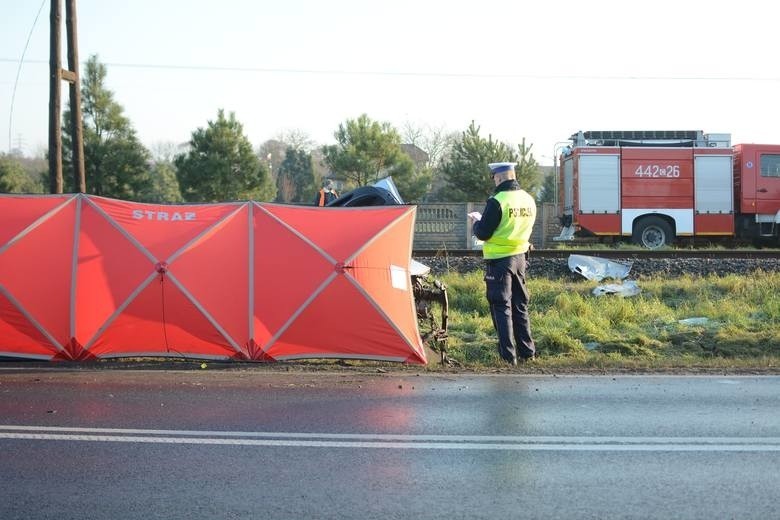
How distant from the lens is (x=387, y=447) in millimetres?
5336

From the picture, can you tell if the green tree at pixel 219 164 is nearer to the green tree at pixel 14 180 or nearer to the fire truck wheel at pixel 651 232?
the green tree at pixel 14 180

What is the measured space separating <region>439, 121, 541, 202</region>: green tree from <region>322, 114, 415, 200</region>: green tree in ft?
6.50

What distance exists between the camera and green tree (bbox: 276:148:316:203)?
197 ft

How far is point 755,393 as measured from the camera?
7.07 meters

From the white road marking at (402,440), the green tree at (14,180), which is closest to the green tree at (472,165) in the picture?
the green tree at (14,180)

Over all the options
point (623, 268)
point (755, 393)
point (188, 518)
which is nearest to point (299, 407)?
point (188, 518)

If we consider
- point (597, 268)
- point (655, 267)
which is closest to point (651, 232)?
point (655, 267)

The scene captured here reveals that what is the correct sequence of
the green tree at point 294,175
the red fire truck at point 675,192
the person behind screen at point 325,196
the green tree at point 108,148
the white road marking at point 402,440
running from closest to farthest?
the white road marking at point 402,440
the person behind screen at point 325,196
the red fire truck at point 675,192
the green tree at point 108,148
the green tree at point 294,175

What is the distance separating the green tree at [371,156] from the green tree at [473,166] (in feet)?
6.50

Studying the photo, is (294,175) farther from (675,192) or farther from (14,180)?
(675,192)

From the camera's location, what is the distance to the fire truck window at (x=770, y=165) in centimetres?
2303

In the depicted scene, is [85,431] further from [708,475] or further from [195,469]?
[708,475]

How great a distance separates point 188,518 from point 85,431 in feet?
Result: 6.37

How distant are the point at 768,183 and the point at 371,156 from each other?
19.3 m
